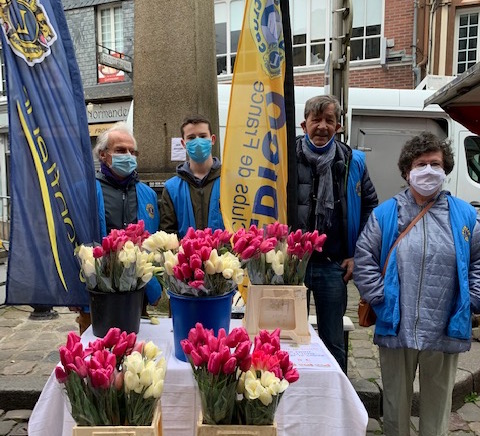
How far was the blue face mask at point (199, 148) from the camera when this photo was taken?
275 cm

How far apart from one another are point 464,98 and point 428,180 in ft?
5.84

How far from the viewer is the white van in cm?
704

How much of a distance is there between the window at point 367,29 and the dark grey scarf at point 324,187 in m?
9.40

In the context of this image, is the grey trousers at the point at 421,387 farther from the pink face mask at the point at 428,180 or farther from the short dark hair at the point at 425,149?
the short dark hair at the point at 425,149

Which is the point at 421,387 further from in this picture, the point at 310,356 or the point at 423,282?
the point at 310,356

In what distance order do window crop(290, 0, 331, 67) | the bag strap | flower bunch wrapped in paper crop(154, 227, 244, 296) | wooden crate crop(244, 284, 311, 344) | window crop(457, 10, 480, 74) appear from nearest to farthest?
flower bunch wrapped in paper crop(154, 227, 244, 296)
wooden crate crop(244, 284, 311, 344)
the bag strap
window crop(457, 10, 480, 74)
window crop(290, 0, 331, 67)

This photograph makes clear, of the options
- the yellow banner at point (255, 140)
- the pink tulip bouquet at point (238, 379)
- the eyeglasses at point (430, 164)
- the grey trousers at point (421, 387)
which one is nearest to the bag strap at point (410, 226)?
the eyeglasses at point (430, 164)

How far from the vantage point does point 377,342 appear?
2430 millimetres

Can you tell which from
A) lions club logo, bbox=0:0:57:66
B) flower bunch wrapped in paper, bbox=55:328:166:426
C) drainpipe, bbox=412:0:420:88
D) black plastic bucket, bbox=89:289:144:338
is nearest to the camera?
flower bunch wrapped in paper, bbox=55:328:166:426

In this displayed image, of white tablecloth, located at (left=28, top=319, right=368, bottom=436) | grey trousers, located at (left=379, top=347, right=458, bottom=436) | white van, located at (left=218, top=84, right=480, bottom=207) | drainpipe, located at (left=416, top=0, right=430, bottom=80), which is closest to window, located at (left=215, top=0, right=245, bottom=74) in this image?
drainpipe, located at (left=416, top=0, right=430, bottom=80)

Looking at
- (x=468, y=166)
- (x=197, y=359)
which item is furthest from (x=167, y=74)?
(x=468, y=166)

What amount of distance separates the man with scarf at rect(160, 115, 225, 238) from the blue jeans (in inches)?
25.0

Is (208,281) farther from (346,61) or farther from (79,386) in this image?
(346,61)

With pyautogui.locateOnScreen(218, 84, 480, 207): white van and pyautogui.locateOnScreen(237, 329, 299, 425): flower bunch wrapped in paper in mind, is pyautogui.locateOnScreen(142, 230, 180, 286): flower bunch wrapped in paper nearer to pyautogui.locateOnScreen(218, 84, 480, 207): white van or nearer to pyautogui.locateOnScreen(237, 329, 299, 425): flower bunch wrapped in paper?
pyautogui.locateOnScreen(237, 329, 299, 425): flower bunch wrapped in paper
